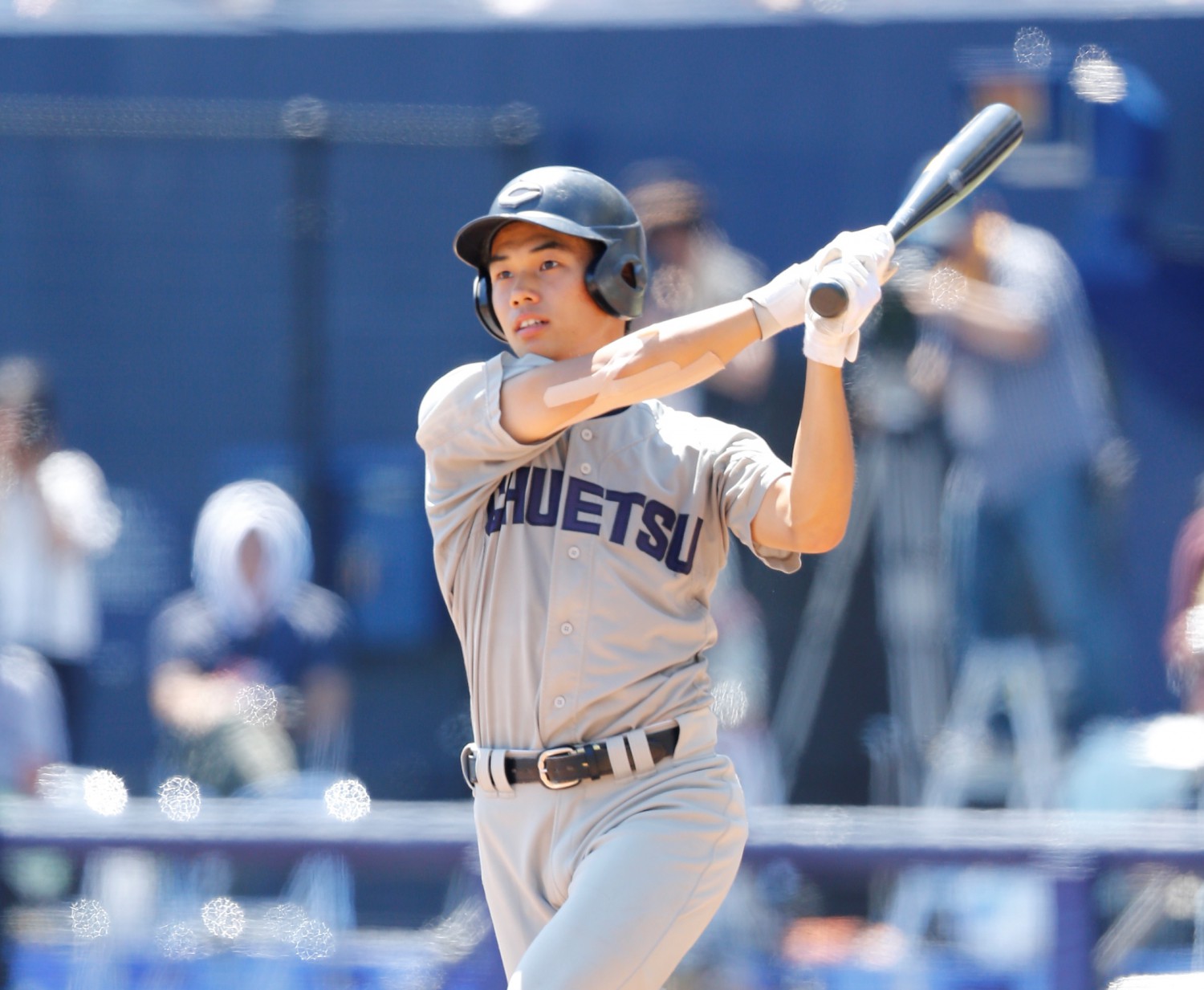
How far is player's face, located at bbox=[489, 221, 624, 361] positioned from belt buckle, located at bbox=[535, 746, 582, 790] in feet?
2.07

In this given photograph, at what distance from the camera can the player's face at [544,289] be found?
8.94 ft

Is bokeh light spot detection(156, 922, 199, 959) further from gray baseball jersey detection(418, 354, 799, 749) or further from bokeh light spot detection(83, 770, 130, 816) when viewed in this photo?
gray baseball jersey detection(418, 354, 799, 749)

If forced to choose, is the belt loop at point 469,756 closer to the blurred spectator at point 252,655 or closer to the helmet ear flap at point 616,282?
the helmet ear flap at point 616,282

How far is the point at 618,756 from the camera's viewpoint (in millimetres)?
2561

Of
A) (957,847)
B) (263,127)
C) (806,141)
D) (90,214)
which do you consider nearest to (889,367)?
(806,141)

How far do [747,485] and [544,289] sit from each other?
0.45 meters

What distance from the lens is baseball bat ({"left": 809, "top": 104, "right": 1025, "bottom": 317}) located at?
255 centimetres

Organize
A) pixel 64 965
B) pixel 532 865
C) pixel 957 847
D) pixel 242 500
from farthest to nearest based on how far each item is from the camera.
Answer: pixel 242 500
pixel 64 965
pixel 957 847
pixel 532 865

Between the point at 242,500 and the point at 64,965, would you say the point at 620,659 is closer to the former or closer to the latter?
the point at 64,965

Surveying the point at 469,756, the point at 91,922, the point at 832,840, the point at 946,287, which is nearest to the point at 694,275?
the point at 946,287

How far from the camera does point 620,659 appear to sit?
2.62m

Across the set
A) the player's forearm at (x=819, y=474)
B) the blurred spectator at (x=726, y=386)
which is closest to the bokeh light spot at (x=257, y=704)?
the blurred spectator at (x=726, y=386)

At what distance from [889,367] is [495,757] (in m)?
2.93

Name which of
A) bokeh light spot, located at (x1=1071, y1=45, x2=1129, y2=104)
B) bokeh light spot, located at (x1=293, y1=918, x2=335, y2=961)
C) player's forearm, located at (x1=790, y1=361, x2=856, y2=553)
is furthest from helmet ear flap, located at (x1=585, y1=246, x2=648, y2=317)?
bokeh light spot, located at (x1=1071, y1=45, x2=1129, y2=104)
